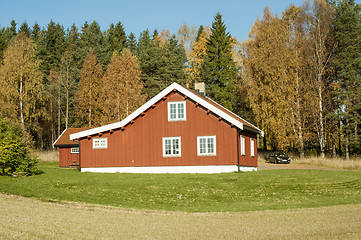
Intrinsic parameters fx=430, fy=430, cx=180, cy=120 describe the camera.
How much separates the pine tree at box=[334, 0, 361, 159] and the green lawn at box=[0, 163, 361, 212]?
2261 cm

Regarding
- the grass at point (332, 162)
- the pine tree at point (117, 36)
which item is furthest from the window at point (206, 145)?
the pine tree at point (117, 36)

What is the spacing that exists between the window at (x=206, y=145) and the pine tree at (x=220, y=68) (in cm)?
2821

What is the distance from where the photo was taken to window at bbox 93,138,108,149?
3338cm

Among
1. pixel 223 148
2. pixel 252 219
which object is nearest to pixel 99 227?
pixel 252 219

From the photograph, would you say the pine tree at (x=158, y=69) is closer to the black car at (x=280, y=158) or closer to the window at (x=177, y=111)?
the black car at (x=280, y=158)

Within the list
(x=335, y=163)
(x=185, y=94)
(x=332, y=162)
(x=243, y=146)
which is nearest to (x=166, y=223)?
(x=185, y=94)

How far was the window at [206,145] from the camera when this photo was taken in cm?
3186

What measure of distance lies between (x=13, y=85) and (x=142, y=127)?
21015 millimetres

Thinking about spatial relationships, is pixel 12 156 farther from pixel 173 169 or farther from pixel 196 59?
pixel 196 59

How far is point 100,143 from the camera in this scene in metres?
33.5

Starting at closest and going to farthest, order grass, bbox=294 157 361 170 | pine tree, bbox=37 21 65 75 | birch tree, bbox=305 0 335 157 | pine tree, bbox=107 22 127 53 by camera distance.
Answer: grass, bbox=294 157 361 170
birch tree, bbox=305 0 335 157
pine tree, bbox=37 21 65 75
pine tree, bbox=107 22 127 53

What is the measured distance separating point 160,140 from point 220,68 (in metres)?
33.2

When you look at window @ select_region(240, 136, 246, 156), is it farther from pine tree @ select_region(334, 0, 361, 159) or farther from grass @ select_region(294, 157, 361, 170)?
pine tree @ select_region(334, 0, 361, 159)

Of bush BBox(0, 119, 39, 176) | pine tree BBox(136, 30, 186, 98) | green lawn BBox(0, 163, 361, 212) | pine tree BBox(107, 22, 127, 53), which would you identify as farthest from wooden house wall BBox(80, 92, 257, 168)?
pine tree BBox(107, 22, 127, 53)
